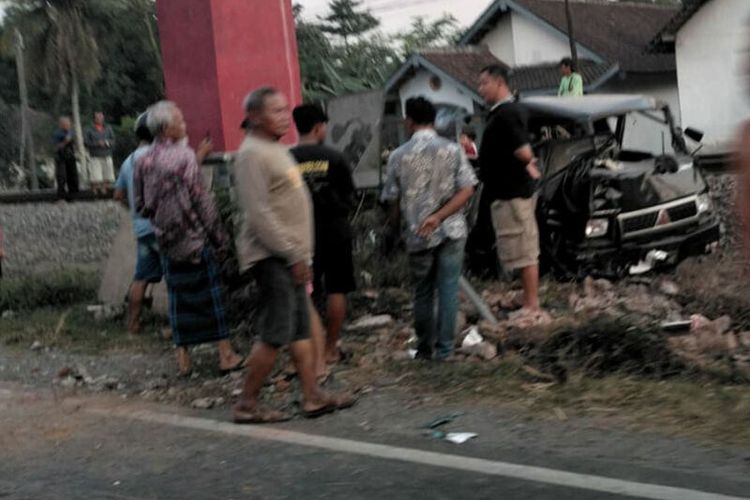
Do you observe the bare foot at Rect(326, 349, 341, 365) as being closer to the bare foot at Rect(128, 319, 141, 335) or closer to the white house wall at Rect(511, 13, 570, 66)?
the bare foot at Rect(128, 319, 141, 335)

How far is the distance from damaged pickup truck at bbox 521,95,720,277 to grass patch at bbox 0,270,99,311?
4.90 metres

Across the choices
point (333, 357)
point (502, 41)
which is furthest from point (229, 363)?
point (502, 41)

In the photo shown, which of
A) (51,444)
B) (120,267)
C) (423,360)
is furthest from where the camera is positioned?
(120,267)

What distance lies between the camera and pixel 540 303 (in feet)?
28.8

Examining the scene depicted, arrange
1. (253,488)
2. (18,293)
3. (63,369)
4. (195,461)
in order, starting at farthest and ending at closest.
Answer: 1. (18,293)
2. (63,369)
3. (195,461)
4. (253,488)

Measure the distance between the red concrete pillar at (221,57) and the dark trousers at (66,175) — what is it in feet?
33.0

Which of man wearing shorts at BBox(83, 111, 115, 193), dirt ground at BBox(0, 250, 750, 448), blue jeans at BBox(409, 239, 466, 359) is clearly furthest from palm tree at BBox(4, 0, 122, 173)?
blue jeans at BBox(409, 239, 466, 359)

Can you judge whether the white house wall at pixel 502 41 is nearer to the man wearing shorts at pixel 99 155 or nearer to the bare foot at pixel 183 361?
the man wearing shorts at pixel 99 155

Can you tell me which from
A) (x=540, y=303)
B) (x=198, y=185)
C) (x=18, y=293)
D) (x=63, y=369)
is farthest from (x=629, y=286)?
(x=18, y=293)

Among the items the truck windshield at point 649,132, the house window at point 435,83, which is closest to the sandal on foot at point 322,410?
the truck windshield at point 649,132

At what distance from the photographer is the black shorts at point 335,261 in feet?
23.8

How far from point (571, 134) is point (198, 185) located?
446 cm

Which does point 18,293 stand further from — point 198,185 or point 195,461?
point 195,461

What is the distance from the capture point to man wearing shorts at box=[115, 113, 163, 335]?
861 centimetres
